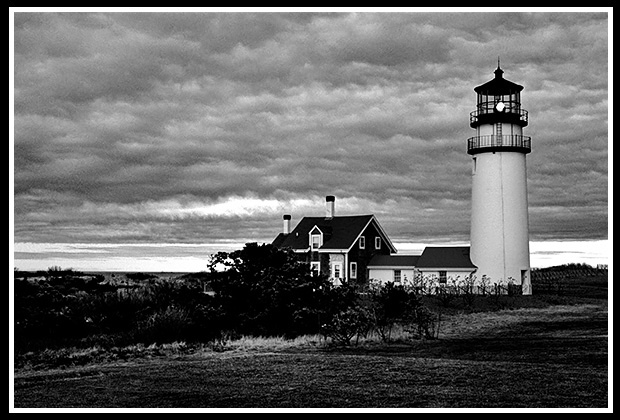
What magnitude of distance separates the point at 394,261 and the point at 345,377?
23.8 m

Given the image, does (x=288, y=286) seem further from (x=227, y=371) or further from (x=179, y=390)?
(x=179, y=390)

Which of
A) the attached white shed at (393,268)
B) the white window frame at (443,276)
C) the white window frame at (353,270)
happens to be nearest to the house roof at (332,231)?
the white window frame at (353,270)

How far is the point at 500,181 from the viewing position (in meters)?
28.9

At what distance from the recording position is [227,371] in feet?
39.2

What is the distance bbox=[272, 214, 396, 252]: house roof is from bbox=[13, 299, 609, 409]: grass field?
18.6m

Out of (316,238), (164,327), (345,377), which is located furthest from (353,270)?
(345,377)

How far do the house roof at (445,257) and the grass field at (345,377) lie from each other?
50.2 feet

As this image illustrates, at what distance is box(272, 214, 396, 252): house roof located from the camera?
1368 inches

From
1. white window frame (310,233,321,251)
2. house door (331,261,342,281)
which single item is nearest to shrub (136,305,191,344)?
house door (331,261,342,281)

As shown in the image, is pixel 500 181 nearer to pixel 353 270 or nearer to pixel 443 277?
pixel 443 277

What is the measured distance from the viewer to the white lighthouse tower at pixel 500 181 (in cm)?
2889

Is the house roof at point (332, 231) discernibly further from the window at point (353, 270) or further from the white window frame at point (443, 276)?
the white window frame at point (443, 276)
